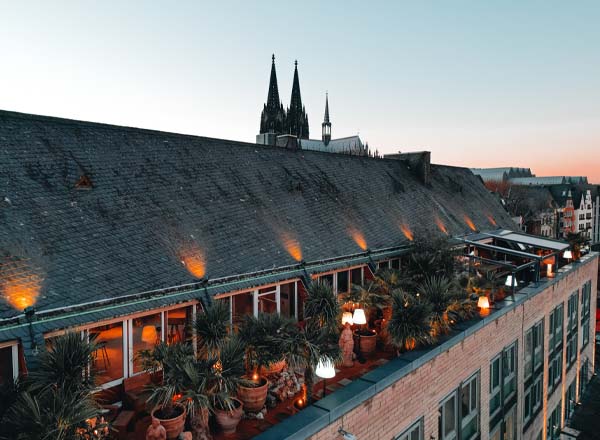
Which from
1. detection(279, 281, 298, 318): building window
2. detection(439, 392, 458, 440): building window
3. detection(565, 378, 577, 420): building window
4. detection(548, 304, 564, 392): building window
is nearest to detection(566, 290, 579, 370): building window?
detection(548, 304, 564, 392): building window

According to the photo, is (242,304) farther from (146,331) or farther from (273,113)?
(273,113)

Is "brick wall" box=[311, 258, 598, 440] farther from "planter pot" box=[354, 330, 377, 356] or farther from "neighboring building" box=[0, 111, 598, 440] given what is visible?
"planter pot" box=[354, 330, 377, 356]

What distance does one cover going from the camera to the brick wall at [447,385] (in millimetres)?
7793

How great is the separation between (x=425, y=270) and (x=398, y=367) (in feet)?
20.3

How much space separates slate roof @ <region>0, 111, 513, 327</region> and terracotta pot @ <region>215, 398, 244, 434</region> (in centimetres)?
344

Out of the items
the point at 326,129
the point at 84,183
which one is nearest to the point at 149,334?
the point at 84,183

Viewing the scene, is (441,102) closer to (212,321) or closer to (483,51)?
(483,51)

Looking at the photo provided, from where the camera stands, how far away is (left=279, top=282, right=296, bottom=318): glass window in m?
11.8

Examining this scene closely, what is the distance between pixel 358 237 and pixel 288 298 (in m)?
4.56

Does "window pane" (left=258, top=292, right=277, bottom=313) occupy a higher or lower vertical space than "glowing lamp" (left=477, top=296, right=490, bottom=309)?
higher

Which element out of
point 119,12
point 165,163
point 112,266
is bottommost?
point 112,266

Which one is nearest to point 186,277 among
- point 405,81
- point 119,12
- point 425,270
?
point 425,270

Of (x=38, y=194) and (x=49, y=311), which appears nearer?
(x=49, y=311)

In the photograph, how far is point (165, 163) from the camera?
13.1 m
